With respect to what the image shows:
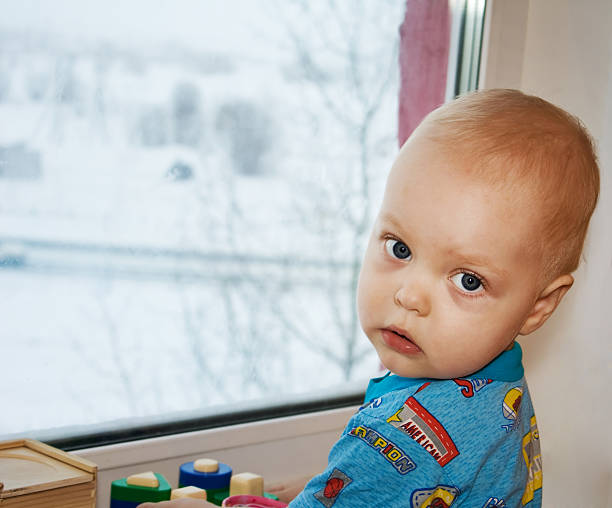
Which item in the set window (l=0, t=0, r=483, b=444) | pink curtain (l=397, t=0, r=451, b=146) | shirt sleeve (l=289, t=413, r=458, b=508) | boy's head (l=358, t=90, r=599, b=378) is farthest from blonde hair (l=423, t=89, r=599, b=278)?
pink curtain (l=397, t=0, r=451, b=146)

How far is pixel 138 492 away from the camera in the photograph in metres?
1.06

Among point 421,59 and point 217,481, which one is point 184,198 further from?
point 421,59

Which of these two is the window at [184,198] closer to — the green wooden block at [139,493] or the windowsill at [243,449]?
the windowsill at [243,449]

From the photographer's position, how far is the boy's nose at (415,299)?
84cm

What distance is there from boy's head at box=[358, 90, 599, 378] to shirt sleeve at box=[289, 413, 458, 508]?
0.34 feet

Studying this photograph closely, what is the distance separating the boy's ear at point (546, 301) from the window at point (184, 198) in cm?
Answer: 61

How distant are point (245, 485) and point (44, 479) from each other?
0.33 meters

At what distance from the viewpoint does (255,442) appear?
138 cm

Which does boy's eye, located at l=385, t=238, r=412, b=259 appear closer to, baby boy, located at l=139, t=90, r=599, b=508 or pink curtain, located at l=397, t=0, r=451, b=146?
baby boy, located at l=139, t=90, r=599, b=508

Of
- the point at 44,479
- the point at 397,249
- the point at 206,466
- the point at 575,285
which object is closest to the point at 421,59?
the point at 575,285

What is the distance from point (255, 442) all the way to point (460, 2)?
0.97m

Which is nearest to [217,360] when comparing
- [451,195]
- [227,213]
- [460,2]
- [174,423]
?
[174,423]

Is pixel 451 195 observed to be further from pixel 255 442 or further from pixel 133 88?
pixel 255 442

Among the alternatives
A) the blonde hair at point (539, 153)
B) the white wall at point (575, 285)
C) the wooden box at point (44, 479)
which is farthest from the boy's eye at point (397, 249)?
the white wall at point (575, 285)
